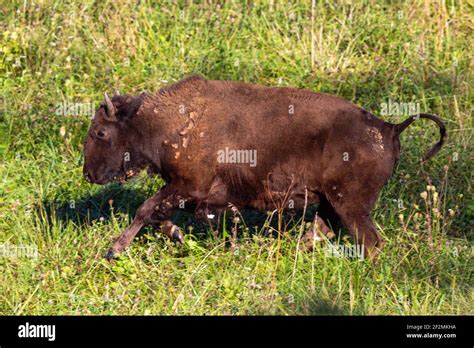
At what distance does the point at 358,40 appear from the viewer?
444 inches

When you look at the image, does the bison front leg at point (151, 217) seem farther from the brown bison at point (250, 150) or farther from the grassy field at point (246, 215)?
the grassy field at point (246, 215)

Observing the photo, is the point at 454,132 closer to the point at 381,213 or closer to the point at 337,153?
the point at 381,213

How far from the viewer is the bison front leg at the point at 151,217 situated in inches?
322

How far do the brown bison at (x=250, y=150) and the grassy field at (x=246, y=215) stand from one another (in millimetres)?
290

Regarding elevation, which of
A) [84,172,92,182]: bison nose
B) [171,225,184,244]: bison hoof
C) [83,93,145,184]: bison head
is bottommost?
[171,225,184,244]: bison hoof

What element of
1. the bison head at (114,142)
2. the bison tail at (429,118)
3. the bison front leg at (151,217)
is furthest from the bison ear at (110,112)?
the bison tail at (429,118)

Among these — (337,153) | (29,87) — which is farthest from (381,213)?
(29,87)

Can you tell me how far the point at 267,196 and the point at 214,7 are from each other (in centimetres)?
397

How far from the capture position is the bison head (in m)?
8.50

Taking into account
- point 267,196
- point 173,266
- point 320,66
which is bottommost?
point 173,266

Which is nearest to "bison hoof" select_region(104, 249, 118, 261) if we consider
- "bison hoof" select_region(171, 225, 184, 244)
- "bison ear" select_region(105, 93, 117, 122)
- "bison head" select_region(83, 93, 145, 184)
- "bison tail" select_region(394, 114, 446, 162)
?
"bison hoof" select_region(171, 225, 184, 244)

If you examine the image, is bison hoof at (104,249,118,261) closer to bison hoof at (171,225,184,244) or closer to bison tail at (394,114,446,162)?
bison hoof at (171,225,184,244)

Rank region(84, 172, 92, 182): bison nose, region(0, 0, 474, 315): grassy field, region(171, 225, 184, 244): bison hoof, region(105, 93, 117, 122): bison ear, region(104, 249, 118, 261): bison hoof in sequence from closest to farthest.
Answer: region(0, 0, 474, 315): grassy field < region(104, 249, 118, 261): bison hoof < region(171, 225, 184, 244): bison hoof < region(105, 93, 117, 122): bison ear < region(84, 172, 92, 182): bison nose
